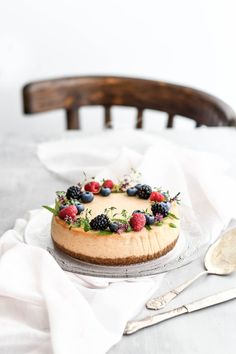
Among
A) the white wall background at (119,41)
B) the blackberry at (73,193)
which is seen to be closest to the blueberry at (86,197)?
the blackberry at (73,193)

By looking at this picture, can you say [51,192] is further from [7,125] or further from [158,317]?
[7,125]

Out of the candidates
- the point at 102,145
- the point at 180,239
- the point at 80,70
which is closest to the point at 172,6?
the point at 80,70

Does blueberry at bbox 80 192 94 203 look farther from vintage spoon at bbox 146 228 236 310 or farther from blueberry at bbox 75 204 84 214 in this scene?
vintage spoon at bbox 146 228 236 310

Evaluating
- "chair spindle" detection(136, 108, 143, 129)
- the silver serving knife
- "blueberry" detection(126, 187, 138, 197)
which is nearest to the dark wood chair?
"chair spindle" detection(136, 108, 143, 129)

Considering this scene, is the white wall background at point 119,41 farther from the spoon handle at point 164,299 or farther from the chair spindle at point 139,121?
the spoon handle at point 164,299

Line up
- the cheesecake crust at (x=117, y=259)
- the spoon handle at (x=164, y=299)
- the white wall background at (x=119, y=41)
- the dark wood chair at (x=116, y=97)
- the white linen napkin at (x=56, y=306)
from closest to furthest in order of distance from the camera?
the white linen napkin at (x=56, y=306), the spoon handle at (x=164, y=299), the cheesecake crust at (x=117, y=259), the dark wood chair at (x=116, y=97), the white wall background at (x=119, y=41)

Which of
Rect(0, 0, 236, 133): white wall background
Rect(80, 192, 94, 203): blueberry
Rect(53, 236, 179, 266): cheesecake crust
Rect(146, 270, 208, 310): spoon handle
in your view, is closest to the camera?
Rect(146, 270, 208, 310): spoon handle
